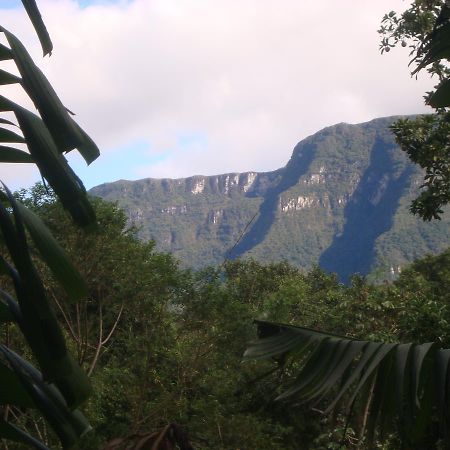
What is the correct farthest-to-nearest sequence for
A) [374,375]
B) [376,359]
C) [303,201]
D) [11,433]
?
1. [303,201]
2. [374,375]
3. [376,359]
4. [11,433]

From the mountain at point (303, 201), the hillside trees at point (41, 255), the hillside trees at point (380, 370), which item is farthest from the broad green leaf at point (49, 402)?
the mountain at point (303, 201)

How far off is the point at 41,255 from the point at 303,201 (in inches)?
3694

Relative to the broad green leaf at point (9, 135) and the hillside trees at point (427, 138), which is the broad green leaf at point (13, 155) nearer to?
the broad green leaf at point (9, 135)

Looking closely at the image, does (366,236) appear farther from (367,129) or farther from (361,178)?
(367,129)

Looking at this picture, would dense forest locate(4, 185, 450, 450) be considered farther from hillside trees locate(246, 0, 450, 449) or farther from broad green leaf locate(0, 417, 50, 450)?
broad green leaf locate(0, 417, 50, 450)

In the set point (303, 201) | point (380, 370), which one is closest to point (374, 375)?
point (380, 370)

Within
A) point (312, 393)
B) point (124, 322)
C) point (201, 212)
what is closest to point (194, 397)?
point (124, 322)

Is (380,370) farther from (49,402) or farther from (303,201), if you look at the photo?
→ (303,201)

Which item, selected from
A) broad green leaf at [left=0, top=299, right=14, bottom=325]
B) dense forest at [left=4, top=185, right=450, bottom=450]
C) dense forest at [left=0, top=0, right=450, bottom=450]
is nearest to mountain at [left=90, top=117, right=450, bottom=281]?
dense forest at [left=4, top=185, right=450, bottom=450]

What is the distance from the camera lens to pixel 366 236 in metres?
92.1

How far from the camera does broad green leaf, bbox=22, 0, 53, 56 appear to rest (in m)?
0.85

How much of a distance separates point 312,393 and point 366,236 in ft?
305

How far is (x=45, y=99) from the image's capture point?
789mm

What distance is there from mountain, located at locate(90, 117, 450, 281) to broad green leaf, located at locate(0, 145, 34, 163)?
2883 inches
